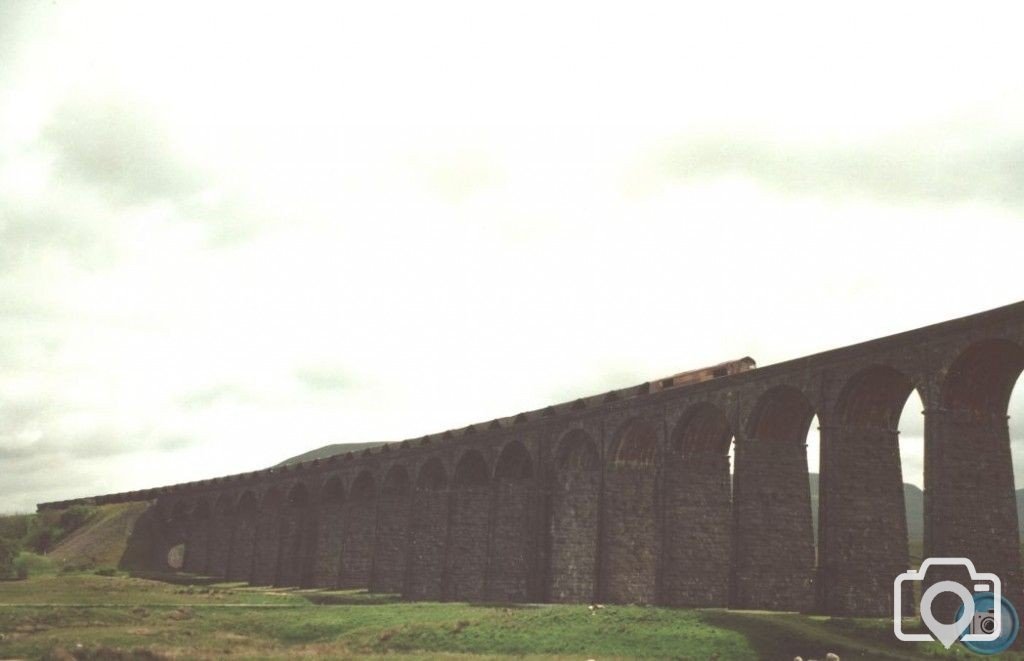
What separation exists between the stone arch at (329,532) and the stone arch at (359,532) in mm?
2831

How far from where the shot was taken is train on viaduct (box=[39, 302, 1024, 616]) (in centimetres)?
2825

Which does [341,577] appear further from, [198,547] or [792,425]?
[792,425]

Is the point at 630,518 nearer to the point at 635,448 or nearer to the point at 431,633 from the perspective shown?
the point at 635,448

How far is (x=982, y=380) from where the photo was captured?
28469 millimetres

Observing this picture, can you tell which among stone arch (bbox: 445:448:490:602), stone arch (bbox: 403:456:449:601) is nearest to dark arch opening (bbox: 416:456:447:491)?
stone arch (bbox: 403:456:449:601)

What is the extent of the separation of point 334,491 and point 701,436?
41.9 metres

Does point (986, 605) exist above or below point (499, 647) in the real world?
above

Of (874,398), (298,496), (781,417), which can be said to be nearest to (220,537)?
(298,496)

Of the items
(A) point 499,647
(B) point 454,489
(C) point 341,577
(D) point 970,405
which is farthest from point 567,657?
(C) point 341,577

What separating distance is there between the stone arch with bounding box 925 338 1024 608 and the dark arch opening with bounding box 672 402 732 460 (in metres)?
12.6

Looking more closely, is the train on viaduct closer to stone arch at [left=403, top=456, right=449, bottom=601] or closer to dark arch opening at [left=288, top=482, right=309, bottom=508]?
stone arch at [left=403, top=456, right=449, bottom=601]

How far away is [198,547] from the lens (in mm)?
97625

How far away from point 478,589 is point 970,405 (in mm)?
33050

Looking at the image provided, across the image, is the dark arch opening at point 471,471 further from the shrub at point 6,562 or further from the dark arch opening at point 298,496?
the shrub at point 6,562
